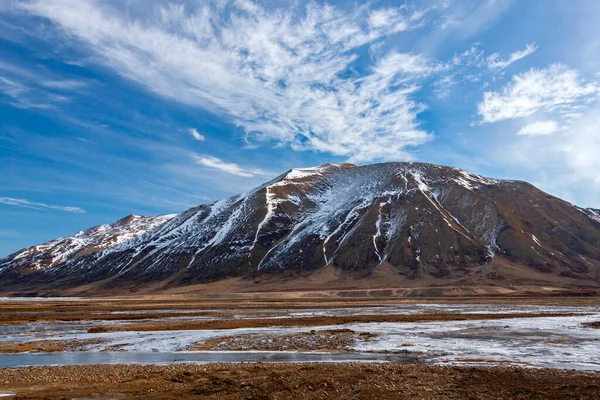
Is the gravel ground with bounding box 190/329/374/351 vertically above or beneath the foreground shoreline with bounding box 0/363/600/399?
beneath

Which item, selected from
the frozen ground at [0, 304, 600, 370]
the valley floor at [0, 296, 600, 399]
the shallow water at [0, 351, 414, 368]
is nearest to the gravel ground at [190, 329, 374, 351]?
the valley floor at [0, 296, 600, 399]

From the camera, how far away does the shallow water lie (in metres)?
28.6

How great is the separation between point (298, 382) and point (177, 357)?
40.7 ft

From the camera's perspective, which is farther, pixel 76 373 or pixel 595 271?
pixel 595 271

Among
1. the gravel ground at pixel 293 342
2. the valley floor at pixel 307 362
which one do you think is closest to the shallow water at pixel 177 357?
the valley floor at pixel 307 362

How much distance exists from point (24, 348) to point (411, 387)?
29.8 meters

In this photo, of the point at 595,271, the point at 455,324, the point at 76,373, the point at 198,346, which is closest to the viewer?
the point at 76,373

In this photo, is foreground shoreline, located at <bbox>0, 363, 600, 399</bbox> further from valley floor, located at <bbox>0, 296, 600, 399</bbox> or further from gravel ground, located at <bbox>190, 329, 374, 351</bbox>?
gravel ground, located at <bbox>190, 329, 374, 351</bbox>

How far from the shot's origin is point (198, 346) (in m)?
35.7

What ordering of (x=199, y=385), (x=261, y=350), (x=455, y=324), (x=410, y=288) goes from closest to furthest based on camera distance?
1. (x=199, y=385)
2. (x=261, y=350)
3. (x=455, y=324)
4. (x=410, y=288)

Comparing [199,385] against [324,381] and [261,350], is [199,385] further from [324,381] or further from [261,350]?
[261,350]

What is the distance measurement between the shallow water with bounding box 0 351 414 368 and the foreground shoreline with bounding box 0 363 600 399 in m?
2.59

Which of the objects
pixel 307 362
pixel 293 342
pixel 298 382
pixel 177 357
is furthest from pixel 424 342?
pixel 177 357

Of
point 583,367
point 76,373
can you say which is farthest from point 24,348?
point 583,367
